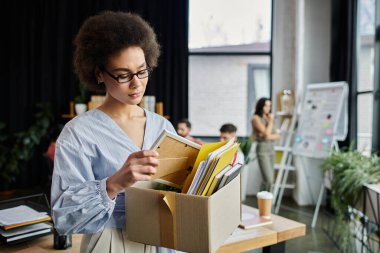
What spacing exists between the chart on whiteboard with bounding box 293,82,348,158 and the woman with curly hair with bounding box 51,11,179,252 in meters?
3.17

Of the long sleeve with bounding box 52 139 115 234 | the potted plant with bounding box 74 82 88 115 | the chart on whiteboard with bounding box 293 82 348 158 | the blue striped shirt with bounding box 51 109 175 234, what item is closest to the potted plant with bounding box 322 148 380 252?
the chart on whiteboard with bounding box 293 82 348 158

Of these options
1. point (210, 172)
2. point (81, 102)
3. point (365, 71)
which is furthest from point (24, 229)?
point (365, 71)

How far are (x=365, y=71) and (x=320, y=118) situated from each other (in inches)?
28.6

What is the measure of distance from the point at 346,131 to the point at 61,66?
379 cm

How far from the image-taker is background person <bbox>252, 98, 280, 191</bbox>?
14.4 feet

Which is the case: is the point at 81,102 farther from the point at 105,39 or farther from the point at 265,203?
the point at 105,39

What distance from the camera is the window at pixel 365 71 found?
394cm

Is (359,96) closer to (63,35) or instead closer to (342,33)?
(342,33)

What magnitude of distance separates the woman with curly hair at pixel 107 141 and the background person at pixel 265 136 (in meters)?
3.39

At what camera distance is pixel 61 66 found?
5137 millimetres

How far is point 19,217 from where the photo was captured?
1.52 m

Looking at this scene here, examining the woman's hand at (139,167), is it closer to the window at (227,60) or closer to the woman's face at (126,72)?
the woman's face at (126,72)

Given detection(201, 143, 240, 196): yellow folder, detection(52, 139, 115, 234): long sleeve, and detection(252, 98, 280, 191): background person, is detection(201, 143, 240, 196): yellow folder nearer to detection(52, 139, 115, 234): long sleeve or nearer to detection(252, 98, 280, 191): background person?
detection(52, 139, 115, 234): long sleeve

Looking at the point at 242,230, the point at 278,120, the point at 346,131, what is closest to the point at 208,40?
the point at 278,120
